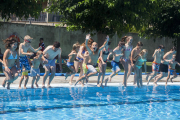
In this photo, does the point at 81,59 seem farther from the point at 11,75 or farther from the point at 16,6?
the point at 16,6

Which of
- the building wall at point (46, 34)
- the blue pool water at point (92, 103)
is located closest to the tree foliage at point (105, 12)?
the building wall at point (46, 34)

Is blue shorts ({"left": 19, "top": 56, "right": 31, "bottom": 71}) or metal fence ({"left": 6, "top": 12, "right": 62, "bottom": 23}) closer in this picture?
blue shorts ({"left": 19, "top": 56, "right": 31, "bottom": 71})

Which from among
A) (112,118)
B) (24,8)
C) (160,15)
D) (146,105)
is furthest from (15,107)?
(160,15)

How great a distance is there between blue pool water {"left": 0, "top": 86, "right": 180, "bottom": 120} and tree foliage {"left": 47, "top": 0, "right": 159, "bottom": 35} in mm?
7377

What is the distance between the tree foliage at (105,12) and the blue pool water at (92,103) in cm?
738

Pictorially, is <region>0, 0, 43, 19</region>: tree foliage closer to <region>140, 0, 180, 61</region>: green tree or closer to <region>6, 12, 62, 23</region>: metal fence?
<region>140, 0, 180, 61</region>: green tree

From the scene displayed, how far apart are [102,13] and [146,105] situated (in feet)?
35.3

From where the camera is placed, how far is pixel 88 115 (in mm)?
6930

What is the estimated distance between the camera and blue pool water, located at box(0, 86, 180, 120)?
273 inches

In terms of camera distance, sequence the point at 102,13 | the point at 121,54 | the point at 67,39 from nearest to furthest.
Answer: the point at 121,54 → the point at 102,13 → the point at 67,39

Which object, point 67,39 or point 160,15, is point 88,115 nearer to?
point 160,15

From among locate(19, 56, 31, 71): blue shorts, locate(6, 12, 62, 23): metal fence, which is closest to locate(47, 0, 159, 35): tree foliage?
locate(19, 56, 31, 71): blue shorts

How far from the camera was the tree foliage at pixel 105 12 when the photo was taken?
17.4 metres

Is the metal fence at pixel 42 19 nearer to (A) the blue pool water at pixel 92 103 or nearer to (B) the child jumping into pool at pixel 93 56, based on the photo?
(B) the child jumping into pool at pixel 93 56
